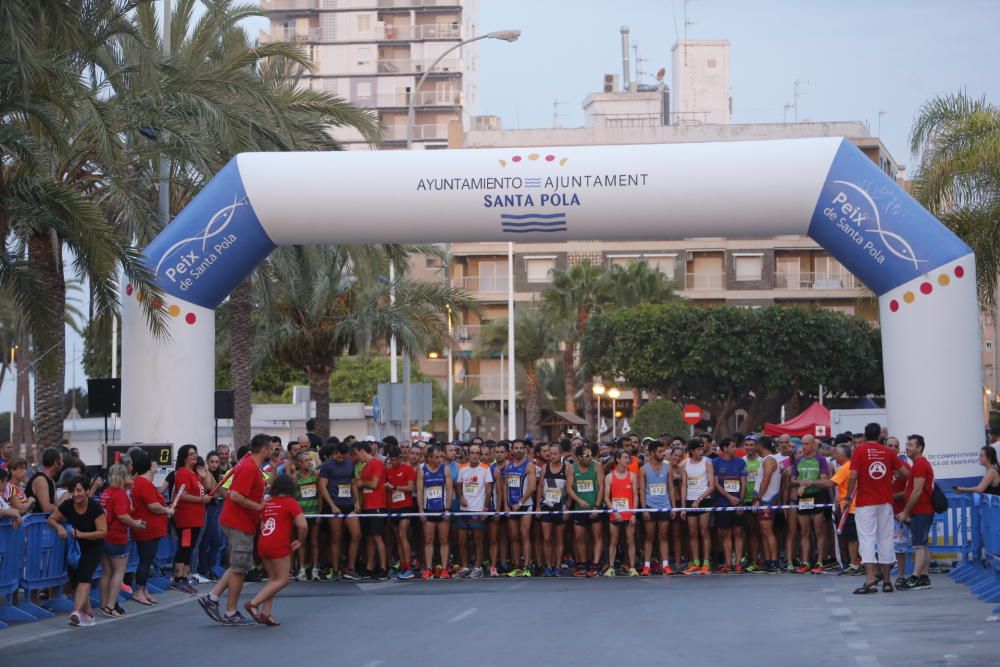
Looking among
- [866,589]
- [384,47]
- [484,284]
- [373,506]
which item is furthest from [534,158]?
[384,47]

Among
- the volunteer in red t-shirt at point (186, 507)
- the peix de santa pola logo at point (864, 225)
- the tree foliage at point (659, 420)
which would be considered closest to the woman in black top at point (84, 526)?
the volunteer in red t-shirt at point (186, 507)

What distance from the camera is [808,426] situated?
143ft

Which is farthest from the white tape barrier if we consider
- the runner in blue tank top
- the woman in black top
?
the woman in black top

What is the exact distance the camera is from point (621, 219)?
19.8 meters

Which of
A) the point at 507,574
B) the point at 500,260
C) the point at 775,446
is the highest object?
the point at 500,260

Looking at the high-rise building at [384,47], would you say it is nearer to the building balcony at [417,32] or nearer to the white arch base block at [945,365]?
the building balcony at [417,32]

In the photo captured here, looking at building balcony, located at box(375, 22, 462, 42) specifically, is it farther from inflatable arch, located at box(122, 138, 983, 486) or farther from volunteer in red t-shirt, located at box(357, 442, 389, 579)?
volunteer in red t-shirt, located at box(357, 442, 389, 579)

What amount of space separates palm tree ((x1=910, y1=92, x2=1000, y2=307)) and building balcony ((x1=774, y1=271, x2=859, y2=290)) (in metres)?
50.0

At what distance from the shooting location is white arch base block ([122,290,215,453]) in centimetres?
2020

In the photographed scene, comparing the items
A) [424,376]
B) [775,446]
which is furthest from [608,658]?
[424,376]

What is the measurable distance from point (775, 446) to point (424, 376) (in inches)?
2158

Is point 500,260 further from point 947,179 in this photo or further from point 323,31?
point 947,179

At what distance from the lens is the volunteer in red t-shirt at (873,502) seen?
651 inches

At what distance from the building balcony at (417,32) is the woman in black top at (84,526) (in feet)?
304
